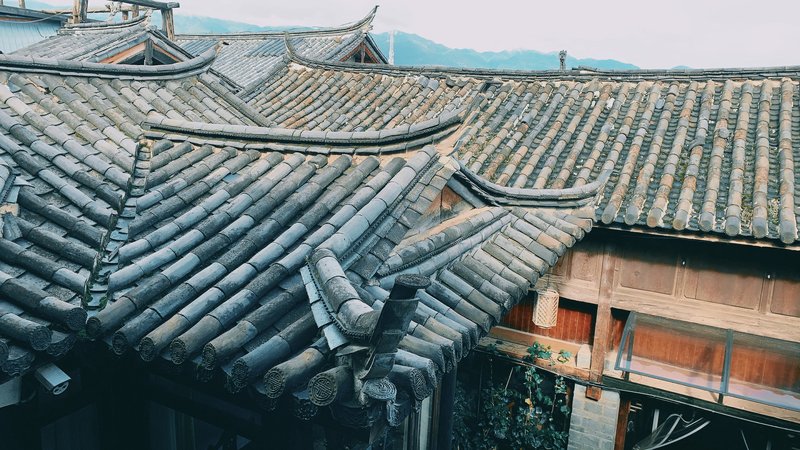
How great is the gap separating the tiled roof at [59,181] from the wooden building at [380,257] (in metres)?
0.02

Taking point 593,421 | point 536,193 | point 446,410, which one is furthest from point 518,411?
point 536,193

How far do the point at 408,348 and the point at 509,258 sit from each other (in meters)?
3.21

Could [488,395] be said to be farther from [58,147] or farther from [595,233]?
[58,147]

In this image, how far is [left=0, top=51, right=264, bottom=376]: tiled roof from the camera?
3664 mm

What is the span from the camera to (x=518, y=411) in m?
10.2

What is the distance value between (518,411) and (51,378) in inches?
326

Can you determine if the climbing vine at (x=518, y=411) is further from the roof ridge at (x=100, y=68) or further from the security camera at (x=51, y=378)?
the security camera at (x=51, y=378)

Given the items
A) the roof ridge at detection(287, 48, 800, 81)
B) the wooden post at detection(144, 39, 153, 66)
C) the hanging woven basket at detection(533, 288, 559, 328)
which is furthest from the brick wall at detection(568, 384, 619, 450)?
the wooden post at detection(144, 39, 153, 66)

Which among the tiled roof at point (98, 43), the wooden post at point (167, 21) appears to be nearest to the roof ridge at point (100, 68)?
the tiled roof at point (98, 43)

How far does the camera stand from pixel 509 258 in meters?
6.64

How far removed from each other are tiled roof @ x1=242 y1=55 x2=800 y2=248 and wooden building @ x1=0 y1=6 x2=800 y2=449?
2.3 inches

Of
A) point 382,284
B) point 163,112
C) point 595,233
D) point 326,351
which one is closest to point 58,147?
point 163,112

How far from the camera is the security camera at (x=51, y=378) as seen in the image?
3531 mm

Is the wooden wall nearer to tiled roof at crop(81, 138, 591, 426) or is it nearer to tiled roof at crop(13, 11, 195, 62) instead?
tiled roof at crop(81, 138, 591, 426)
